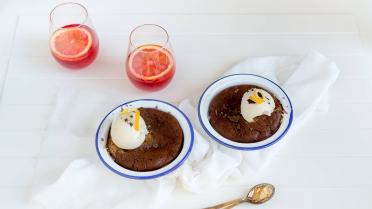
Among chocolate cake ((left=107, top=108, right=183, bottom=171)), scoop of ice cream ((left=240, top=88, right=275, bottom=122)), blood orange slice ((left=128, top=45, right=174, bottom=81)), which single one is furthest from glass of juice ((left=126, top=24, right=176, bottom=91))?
scoop of ice cream ((left=240, top=88, right=275, bottom=122))

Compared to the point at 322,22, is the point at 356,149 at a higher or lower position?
lower

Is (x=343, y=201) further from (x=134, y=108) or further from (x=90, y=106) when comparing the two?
(x=90, y=106)

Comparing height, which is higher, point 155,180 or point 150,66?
point 150,66

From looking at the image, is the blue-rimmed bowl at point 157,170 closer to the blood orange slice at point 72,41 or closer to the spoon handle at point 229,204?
the spoon handle at point 229,204

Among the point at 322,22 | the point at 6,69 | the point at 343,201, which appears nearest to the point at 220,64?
the point at 322,22

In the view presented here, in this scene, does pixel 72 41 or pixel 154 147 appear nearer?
pixel 154 147

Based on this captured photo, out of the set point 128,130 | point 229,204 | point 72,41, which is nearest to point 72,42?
point 72,41

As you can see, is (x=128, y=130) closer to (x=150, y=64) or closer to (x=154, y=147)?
(x=154, y=147)
